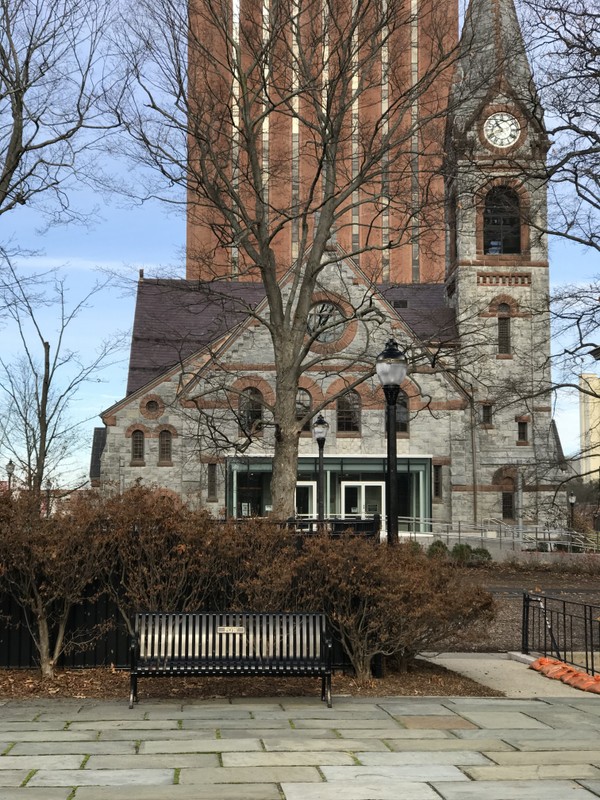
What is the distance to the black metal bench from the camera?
945 centimetres

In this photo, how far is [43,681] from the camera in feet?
35.2

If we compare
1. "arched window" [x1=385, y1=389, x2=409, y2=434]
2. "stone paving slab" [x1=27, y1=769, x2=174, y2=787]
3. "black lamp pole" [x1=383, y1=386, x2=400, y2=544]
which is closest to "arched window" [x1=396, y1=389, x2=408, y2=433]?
"arched window" [x1=385, y1=389, x2=409, y2=434]

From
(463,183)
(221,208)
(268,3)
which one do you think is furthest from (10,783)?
(463,183)

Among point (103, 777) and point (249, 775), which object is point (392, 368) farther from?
point (103, 777)

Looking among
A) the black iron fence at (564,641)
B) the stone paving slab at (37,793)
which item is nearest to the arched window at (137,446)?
the black iron fence at (564,641)

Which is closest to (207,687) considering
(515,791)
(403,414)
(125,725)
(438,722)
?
(125,725)

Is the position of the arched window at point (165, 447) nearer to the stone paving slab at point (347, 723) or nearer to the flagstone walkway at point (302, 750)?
the flagstone walkway at point (302, 750)

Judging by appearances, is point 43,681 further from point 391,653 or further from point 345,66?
point 345,66

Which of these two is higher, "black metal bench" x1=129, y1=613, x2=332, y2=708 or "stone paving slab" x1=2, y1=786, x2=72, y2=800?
"black metal bench" x1=129, y1=613, x2=332, y2=708

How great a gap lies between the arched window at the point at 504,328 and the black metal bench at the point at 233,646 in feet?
129

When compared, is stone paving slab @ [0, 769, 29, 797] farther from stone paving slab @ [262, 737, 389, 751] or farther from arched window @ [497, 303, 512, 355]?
arched window @ [497, 303, 512, 355]

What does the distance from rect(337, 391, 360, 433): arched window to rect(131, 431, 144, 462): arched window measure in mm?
9391

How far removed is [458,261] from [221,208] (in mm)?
29504

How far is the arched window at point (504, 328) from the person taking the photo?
47.7m
